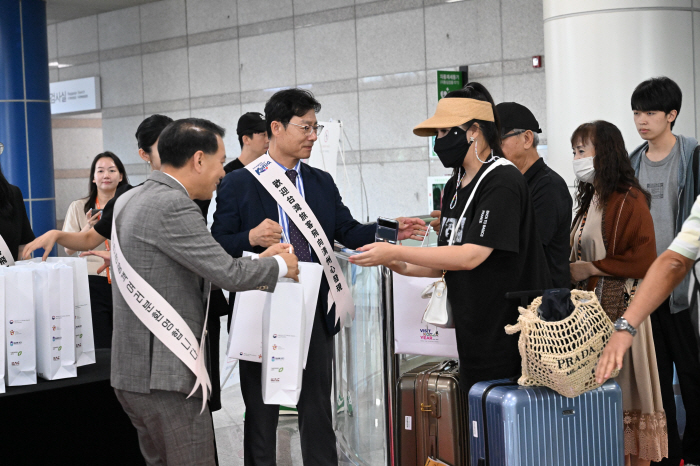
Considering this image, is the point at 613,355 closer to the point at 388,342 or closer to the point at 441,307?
the point at 441,307

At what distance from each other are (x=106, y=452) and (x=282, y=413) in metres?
1.93

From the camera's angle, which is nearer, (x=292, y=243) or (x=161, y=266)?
(x=161, y=266)

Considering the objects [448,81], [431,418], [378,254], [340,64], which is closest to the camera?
[378,254]

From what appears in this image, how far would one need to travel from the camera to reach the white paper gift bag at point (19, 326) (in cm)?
273

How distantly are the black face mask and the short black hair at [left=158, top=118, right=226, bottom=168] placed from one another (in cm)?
82

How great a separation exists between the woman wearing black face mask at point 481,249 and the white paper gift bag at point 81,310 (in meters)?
1.14

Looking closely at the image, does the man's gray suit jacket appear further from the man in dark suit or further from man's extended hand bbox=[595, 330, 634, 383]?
man's extended hand bbox=[595, 330, 634, 383]

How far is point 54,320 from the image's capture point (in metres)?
2.83

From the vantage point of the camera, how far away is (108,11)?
13.2 m

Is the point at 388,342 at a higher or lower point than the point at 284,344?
lower

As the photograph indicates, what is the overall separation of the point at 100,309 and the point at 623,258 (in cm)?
302

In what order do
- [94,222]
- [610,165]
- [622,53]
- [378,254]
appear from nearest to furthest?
[378,254] < [610,165] < [94,222] < [622,53]

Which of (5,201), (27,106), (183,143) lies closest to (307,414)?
(183,143)

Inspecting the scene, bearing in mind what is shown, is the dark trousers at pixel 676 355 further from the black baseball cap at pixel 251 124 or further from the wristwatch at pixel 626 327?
the black baseball cap at pixel 251 124
